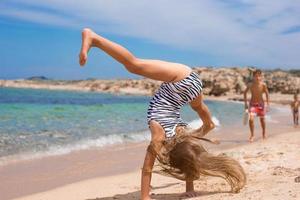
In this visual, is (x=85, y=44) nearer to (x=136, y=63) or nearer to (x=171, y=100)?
(x=136, y=63)

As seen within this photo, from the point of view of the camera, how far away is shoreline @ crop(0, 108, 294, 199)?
675 centimetres

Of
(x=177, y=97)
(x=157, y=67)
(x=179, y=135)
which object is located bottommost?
(x=179, y=135)

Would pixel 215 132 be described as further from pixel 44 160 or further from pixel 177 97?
pixel 177 97

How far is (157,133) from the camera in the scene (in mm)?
4742

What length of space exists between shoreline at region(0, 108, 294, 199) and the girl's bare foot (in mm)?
2522

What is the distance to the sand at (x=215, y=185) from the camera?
479 centimetres

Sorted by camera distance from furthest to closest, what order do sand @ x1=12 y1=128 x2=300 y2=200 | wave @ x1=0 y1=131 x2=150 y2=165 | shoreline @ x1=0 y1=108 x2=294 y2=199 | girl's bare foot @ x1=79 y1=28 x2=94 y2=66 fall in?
wave @ x1=0 y1=131 x2=150 y2=165 → shoreline @ x1=0 y1=108 x2=294 y2=199 → sand @ x1=12 y1=128 x2=300 y2=200 → girl's bare foot @ x1=79 y1=28 x2=94 y2=66

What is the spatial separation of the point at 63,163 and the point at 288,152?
12.8 feet

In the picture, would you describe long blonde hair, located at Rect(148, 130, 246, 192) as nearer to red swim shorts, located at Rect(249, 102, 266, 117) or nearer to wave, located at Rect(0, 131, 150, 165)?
wave, located at Rect(0, 131, 150, 165)

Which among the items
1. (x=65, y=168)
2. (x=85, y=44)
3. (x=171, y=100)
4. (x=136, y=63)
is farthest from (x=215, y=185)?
(x=65, y=168)

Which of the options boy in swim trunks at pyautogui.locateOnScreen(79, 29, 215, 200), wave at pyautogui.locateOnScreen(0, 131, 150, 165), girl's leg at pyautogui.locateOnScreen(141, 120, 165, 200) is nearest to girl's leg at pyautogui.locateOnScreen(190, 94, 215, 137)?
boy in swim trunks at pyautogui.locateOnScreen(79, 29, 215, 200)

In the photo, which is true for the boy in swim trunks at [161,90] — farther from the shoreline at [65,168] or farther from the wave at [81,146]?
the wave at [81,146]

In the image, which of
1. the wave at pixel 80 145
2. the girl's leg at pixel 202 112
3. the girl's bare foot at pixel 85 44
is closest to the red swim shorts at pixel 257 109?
the wave at pixel 80 145

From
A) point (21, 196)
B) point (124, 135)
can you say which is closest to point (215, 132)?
point (124, 135)
